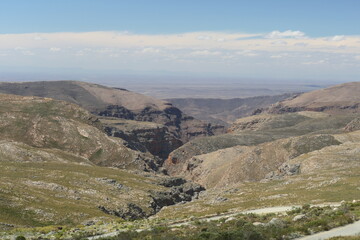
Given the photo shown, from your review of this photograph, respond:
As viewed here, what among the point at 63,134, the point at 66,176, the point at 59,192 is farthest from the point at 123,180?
the point at 63,134

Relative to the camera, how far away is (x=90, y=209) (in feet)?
178

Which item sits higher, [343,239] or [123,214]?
[343,239]

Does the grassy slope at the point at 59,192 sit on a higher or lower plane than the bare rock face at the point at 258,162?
higher

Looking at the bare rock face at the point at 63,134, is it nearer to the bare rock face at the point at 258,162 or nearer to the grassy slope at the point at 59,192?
the bare rock face at the point at 258,162

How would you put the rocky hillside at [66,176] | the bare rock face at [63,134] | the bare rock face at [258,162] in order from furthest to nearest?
the bare rock face at [63,134] < the bare rock face at [258,162] < the rocky hillside at [66,176]

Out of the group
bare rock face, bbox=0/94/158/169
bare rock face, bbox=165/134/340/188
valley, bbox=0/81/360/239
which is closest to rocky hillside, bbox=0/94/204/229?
bare rock face, bbox=0/94/158/169

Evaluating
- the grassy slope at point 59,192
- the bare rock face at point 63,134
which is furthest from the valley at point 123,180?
the bare rock face at point 63,134

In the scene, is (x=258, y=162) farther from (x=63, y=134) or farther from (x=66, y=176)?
(x=63, y=134)

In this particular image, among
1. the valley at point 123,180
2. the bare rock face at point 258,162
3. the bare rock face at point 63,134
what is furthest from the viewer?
the bare rock face at point 63,134

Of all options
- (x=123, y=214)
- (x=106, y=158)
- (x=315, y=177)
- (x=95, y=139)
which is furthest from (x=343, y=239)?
(x=95, y=139)

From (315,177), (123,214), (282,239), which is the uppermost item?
(282,239)

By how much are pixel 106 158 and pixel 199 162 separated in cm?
4750

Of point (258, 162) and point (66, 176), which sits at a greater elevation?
point (66, 176)

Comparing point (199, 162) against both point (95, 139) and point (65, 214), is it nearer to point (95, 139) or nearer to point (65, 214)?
point (95, 139)
